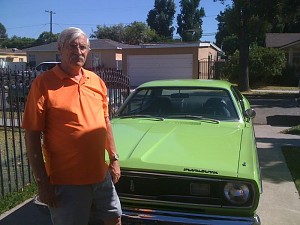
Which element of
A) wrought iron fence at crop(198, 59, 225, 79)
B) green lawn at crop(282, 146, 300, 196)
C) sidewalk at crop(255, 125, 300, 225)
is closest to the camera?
sidewalk at crop(255, 125, 300, 225)

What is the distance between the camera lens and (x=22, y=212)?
456cm

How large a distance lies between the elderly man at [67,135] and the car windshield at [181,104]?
220cm

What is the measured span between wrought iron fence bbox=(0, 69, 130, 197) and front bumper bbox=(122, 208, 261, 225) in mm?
2197

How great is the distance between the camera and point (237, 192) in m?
3.29

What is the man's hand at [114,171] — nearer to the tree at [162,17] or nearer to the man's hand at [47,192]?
the man's hand at [47,192]

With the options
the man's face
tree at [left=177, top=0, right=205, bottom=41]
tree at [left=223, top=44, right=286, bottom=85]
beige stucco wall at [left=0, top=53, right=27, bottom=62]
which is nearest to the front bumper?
the man's face

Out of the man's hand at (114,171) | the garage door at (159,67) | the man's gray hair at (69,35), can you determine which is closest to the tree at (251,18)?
the garage door at (159,67)

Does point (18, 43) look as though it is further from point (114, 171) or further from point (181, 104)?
point (114, 171)

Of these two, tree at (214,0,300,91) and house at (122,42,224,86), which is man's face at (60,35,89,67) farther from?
house at (122,42,224,86)

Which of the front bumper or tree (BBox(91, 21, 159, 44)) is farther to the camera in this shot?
tree (BBox(91, 21, 159, 44))

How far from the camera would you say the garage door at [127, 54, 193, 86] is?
2759cm

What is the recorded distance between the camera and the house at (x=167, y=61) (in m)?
27.3

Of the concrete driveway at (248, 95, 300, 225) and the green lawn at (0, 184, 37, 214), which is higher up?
the green lawn at (0, 184, 37, 214)

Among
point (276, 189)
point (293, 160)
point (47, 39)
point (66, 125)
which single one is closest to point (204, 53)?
point (293, 160)
